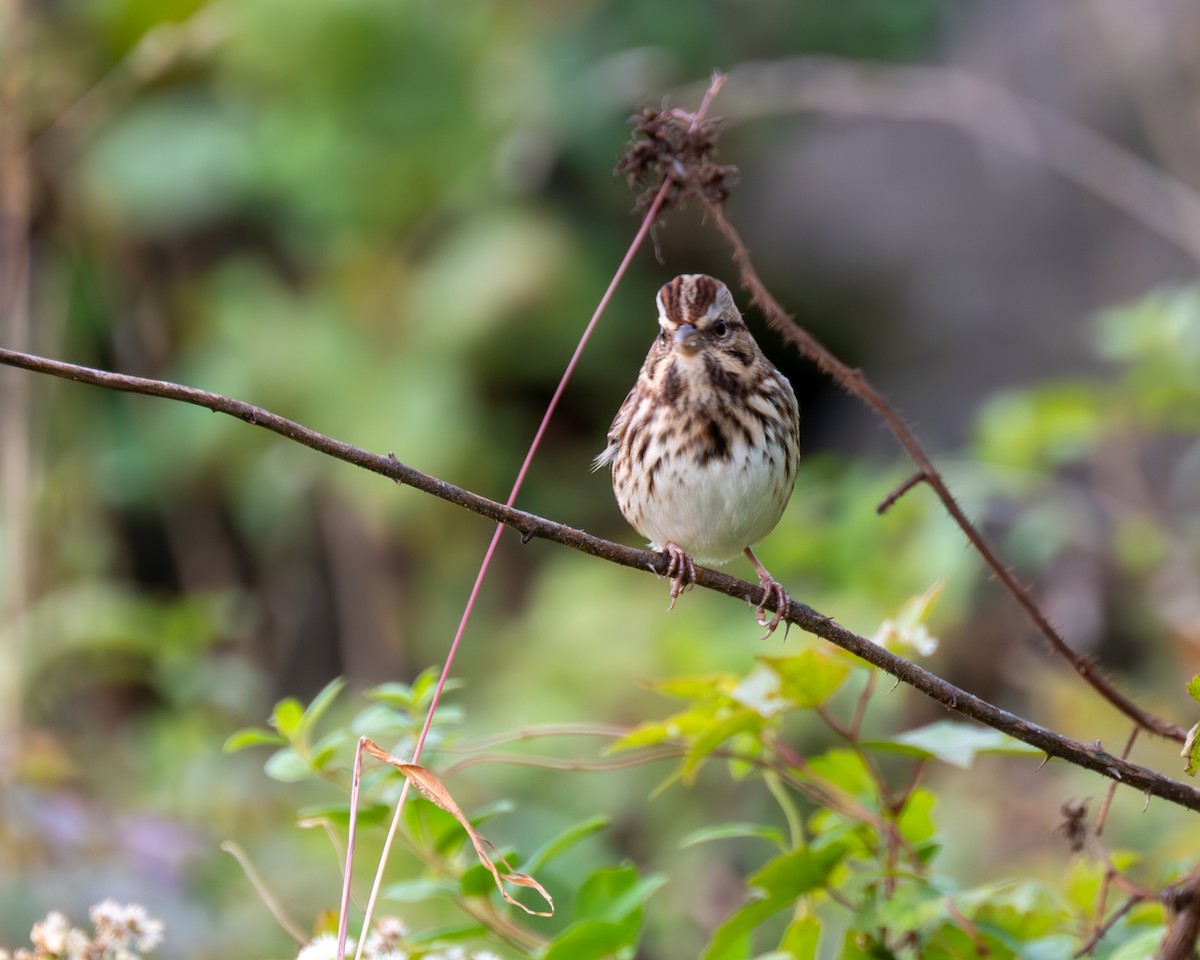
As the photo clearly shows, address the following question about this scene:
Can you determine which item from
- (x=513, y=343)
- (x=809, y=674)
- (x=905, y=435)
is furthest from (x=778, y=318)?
(x=513, y=343)

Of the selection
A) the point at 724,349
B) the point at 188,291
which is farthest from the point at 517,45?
the point at 724,349

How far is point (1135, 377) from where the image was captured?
11.6 feet

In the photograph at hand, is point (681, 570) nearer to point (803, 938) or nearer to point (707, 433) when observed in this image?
point (803, 938)

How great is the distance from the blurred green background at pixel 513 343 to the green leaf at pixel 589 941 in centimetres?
222

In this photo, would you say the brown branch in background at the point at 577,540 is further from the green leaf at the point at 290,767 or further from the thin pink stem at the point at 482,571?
the green leaf at the point at 290,767

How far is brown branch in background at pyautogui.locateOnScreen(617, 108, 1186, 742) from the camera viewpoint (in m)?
1.36

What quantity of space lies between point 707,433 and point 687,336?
0.16 meters

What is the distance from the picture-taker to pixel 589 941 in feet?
4.40

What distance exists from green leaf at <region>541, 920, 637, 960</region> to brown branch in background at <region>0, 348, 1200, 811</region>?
329 mm

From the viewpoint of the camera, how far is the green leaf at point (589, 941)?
1.31m

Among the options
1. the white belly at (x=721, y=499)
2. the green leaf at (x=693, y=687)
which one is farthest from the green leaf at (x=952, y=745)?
the white belly at (x=721, y=499)

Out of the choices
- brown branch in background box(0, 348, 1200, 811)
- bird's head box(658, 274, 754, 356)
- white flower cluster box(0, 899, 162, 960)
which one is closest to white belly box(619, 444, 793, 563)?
bird's head box(658, 274, 754, 356)

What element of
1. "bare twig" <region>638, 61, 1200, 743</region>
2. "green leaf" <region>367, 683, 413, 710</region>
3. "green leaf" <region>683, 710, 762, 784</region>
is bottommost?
"green leaf" <region>367, 683, 413, 710</region>

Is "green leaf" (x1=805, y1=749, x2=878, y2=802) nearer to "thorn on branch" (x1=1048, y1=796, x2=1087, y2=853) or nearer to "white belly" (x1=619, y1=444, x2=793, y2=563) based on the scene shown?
"thorn on branch" (x1=1048, y1=796, x2=1087, y2=853)
